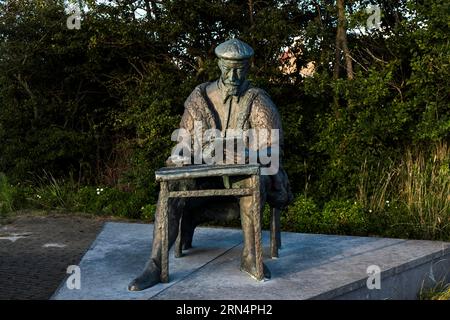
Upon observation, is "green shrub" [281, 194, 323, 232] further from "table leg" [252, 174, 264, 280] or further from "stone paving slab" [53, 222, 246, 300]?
"table leg" [252, 174, 264, 280]

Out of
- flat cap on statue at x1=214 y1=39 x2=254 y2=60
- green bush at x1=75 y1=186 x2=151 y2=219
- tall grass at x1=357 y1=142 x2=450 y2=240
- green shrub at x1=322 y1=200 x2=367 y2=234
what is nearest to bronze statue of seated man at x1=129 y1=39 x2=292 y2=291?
flat cap on statue at x1=214 y1=39 x2=254 y2=60

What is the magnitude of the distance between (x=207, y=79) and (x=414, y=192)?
3263 millimetres

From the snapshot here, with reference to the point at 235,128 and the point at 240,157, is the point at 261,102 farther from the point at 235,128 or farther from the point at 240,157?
the point at 240,157

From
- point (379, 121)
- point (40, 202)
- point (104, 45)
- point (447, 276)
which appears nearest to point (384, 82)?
point (379, 121)

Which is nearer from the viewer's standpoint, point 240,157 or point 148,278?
point 148,278

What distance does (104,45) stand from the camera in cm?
893

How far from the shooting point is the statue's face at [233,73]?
448 centimetres

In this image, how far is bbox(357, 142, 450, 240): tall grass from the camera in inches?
264

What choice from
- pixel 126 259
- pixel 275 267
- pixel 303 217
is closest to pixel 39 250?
pixel 126 259

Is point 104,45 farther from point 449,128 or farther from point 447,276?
point 447,276

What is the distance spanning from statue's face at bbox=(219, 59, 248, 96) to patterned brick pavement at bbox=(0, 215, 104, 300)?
6.67 ft

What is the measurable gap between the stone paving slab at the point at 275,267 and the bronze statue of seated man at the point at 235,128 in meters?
0.28

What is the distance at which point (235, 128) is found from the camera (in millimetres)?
4684
